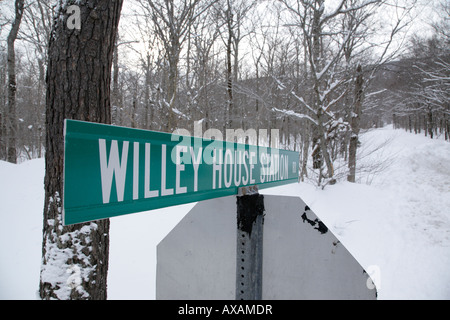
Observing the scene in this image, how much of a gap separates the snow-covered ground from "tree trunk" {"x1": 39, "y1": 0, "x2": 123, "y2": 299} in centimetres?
135

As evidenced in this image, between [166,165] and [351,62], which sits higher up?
[351,62]

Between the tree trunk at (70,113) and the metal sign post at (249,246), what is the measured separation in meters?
1.24

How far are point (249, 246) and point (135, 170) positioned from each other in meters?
0.76

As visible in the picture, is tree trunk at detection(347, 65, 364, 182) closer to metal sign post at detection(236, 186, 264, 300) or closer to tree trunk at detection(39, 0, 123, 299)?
metal sign post at detection(236, 186, 264, 300)

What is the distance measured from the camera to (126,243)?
4324 mm

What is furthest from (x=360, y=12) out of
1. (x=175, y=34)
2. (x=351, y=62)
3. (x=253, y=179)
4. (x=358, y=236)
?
(x=253, y=179)

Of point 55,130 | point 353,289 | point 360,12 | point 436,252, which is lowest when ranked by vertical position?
point 436,252

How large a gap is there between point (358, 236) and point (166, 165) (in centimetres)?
559

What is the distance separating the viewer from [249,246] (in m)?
1.32

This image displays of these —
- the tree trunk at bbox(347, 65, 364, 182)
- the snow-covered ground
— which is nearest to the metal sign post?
the snow-covered ground

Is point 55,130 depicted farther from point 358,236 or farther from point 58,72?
point 358,236

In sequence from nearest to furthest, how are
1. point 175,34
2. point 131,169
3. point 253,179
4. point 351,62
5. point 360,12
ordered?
point 131,169 < point 253,179 < point 175,34 < point 360,12 < point 351,62

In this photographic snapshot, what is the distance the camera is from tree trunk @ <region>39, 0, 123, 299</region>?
1.87m

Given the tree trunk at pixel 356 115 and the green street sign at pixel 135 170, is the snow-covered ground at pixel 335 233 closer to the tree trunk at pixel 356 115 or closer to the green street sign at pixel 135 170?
the tree trunk at pixel 356 115
